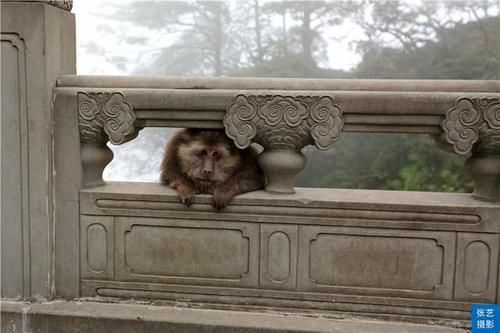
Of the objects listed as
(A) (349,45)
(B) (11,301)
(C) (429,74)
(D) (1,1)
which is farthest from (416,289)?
(A) (349,45)

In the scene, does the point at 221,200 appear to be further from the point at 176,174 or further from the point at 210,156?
the point at 176,174

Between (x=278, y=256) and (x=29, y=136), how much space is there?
6.57ft

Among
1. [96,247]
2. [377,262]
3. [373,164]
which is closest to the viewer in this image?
[377,262]

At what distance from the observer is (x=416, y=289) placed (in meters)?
3.71

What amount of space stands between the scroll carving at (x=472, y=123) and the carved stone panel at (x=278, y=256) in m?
1.24

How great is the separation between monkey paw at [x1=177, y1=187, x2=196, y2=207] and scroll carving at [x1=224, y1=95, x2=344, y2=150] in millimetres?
505

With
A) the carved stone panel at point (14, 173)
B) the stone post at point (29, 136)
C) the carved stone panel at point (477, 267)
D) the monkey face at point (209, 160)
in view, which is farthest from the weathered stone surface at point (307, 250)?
the carved stone panel at point (14, 173)

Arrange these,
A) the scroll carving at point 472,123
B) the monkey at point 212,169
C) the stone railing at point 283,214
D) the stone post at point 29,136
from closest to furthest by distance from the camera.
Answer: the scroll carving at point 472,123, the stone railing at point 283,214, the stone post at point 29,136, the monkey at point 212,169

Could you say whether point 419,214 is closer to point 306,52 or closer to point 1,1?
point 1,1

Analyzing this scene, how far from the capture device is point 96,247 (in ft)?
13.1

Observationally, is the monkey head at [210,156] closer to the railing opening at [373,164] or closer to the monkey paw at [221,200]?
the monkey paw at [221,200]

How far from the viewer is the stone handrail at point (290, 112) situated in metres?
3.48

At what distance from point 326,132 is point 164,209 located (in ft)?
4.31

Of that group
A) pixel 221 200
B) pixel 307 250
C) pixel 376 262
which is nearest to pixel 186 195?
pixel 221 200
